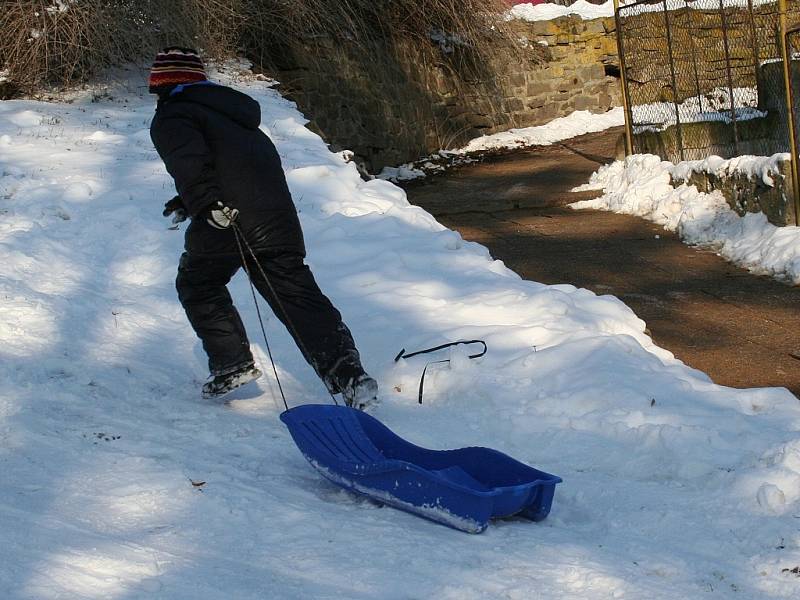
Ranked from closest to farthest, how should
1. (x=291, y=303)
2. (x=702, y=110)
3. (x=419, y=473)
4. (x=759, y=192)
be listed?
(x=419, y=473)
(x=291, y=303)
(x=759, y=192)
(x=702, y=110)

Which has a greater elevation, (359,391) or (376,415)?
(359,391)

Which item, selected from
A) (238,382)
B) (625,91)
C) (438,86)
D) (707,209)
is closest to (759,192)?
(707,209)

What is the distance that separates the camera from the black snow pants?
481 cm

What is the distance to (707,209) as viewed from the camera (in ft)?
30.5

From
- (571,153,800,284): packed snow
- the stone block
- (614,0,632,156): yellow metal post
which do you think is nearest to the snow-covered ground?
(571,153,800,284): packed snow

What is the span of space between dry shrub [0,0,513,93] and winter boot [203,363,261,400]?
24.7ft

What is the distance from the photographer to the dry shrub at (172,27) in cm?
1132

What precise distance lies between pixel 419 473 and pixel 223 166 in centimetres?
182

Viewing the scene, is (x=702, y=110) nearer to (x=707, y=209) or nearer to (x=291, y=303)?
(x=707, y=209)

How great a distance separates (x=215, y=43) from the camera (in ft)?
42.3

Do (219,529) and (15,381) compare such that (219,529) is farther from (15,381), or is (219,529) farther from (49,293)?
(49,293)

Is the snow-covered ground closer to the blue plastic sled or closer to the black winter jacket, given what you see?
the blue plastic sled

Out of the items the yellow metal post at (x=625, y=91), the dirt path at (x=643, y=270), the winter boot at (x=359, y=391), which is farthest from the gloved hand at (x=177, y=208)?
the yellow metal post at (x=625, y=91)

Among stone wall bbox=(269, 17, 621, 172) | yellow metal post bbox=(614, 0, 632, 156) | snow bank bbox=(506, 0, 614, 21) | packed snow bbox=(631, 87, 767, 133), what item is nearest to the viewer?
packed snow bbox=(631, 87, 767, 133)
